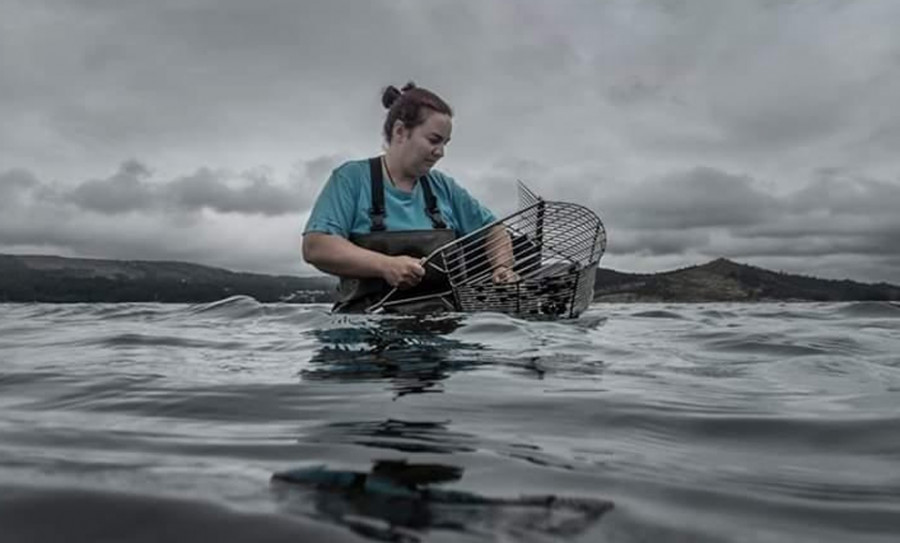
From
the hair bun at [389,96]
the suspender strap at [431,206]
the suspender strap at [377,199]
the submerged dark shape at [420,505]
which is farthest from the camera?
the hair bun at [389,96]

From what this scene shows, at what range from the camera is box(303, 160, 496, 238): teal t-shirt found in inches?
261

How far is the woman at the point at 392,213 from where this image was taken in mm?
6461

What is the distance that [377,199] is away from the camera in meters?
6.83

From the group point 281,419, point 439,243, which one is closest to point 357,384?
point 281,419

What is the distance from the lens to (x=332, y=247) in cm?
638

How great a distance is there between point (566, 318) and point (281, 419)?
4.44m

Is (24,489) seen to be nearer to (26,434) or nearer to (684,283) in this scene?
(26,434)

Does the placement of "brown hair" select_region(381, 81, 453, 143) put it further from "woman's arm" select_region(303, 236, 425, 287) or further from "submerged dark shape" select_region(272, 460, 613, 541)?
"submerged dark shape" select_region(272, 460, 613, 541)

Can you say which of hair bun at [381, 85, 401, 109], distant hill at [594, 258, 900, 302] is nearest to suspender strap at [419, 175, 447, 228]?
hair bun at [381, 85, 401, 109]

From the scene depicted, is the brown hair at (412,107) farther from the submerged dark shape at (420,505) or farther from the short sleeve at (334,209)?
the submerged dark shape at (420,505)

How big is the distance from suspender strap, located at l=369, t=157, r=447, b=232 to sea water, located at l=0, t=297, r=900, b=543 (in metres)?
1.92

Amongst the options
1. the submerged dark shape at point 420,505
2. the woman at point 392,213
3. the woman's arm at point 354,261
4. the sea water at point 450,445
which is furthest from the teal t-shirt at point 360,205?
the submerged dark shape at point 420,505

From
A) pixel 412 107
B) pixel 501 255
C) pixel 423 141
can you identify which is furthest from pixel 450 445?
pixel 412 107

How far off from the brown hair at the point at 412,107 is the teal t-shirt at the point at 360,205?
19.4 inches
